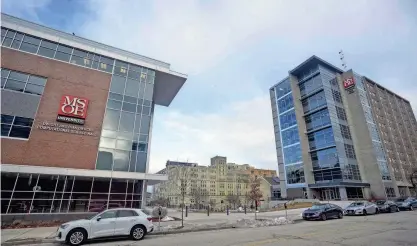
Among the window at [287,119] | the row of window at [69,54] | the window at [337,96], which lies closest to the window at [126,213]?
the row of window at [69,54]

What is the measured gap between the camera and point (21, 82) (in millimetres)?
20750

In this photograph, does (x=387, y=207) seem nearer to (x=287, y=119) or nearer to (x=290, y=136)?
(x=290, y=136)

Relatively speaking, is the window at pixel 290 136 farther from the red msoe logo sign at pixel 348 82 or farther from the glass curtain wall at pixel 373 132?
the red msoe logo sign at pixel 348 82

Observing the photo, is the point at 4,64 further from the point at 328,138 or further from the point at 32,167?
the point at 328,138

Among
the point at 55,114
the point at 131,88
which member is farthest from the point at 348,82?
the point at 55,114

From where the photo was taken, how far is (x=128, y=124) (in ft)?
78.7

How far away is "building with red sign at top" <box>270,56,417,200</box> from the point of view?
47.0 m

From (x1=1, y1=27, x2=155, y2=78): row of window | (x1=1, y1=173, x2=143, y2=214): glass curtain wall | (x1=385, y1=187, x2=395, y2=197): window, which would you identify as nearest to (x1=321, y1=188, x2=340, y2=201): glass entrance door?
(x1=385, y1=187, x2=395, y2=197): window

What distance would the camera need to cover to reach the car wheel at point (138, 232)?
10992 millimetres

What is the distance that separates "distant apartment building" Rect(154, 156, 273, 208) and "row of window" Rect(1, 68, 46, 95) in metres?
94.2

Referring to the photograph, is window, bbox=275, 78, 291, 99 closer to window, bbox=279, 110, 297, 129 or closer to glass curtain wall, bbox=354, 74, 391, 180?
window, bbox=279, 110, 297, 129

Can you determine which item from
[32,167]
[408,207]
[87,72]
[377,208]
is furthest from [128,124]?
[408,207]

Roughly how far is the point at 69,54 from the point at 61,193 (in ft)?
47.6

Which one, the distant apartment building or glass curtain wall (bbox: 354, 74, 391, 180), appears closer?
glass curtain wall (bbox: 354, 74, 391, 180)
